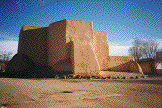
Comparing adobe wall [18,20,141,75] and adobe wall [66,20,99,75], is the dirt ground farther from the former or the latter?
adobe wall [18,20,141,75]

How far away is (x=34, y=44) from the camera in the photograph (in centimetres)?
1273

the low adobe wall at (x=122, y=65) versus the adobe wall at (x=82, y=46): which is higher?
the adobe wall at (x=82, y=46)

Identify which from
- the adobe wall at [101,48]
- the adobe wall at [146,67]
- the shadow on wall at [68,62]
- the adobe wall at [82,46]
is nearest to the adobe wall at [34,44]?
the shadow on wall at [68,62]

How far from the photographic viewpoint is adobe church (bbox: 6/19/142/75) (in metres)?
10.0

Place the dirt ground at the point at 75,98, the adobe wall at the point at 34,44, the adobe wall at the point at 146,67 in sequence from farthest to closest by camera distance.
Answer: the adobe wall at the point at 146,67
the adobe wall at the point at 34,44
the dirt ground at the point at 75,98

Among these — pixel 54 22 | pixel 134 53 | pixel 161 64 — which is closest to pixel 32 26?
pixel 54 22

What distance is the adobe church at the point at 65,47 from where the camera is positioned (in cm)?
1005

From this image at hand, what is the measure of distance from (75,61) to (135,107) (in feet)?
25.6

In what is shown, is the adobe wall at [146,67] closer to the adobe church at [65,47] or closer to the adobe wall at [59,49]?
the adobe church at [65,47]

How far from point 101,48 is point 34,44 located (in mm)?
9132

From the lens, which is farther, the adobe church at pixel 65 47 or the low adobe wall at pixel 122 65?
the low adobe wall at pixel 122 65

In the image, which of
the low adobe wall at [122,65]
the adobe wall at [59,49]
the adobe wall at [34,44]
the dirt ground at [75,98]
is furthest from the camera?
A: the low adobe wall at [122,65]

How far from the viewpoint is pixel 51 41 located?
1238 centimetres

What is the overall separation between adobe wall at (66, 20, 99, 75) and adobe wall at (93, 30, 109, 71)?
2851 mm
